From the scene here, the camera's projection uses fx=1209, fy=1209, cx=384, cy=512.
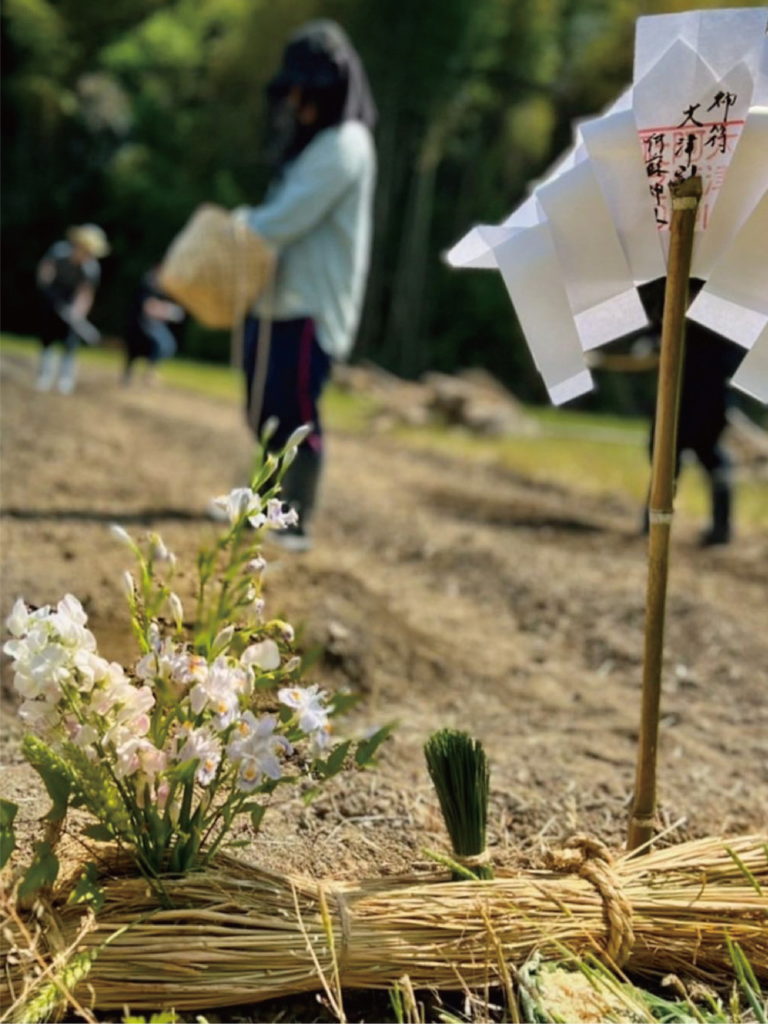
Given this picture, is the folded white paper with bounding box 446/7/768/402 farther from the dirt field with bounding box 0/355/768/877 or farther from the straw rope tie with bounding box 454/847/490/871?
the dirt field with bounding box 0/355/768/877

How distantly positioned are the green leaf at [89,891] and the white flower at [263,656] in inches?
13.5

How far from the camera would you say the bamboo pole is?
1.81 meters

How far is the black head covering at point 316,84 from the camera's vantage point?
4.27 metres

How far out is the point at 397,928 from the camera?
5.49ft

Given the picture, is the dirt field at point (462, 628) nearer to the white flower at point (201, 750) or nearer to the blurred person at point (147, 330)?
the white flower at point (201, 750)

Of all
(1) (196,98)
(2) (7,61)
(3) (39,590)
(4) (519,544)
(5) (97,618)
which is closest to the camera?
(5) (97,618)

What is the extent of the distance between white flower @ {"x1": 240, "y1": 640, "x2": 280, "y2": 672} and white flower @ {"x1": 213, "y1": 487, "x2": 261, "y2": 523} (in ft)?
0.58

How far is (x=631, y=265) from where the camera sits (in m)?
1.89

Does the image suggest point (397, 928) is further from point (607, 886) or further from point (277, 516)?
point (277, 516)

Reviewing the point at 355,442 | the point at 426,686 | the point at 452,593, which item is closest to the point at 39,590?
the point at 426,686

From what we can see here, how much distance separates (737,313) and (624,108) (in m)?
0.36

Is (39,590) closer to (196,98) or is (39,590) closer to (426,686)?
(426,686)

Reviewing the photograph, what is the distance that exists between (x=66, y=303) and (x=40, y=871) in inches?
407

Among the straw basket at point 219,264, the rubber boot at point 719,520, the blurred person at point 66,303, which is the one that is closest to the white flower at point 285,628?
the straw basket at point 219,264
